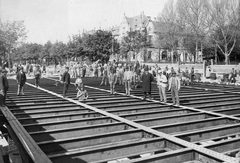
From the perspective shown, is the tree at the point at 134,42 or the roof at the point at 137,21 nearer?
the tree at the point at 134,42

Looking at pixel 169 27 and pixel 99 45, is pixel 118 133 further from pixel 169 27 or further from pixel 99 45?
pixel 169 27

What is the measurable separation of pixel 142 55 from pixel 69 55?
17673mm

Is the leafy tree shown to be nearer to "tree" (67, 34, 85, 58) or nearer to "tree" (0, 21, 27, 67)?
"tree" (0, 21, 27, 67)

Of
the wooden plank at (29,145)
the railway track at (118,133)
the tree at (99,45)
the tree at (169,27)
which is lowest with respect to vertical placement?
the railway track at (118,133)

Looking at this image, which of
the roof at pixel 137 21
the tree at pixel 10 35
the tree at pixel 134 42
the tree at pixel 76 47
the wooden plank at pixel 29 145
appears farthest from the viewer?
the roof at pixel 137 21

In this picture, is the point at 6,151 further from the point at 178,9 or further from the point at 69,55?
the point at 69,55

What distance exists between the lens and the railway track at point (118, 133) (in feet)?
20.5

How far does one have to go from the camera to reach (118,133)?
26.4 ft

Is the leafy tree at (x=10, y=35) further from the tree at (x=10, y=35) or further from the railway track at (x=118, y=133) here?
the railway track at (x=118, y=133)

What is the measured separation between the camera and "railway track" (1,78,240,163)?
6258mm

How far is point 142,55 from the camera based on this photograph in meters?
66.5

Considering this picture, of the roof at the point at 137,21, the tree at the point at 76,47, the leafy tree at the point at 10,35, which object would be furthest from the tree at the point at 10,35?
the roof at the point at 137,21

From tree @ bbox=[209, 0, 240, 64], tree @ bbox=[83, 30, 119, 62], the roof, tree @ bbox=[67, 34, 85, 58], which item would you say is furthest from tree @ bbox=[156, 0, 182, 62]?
the roof

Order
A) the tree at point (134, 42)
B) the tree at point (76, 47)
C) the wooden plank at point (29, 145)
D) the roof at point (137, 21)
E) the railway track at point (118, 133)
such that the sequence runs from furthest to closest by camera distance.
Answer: the roof at point (137, 21), the tree at point (134, 42), the tree at point (76, 47), the railway track at point (118, 133), the wooden plank at point (29, 145)
